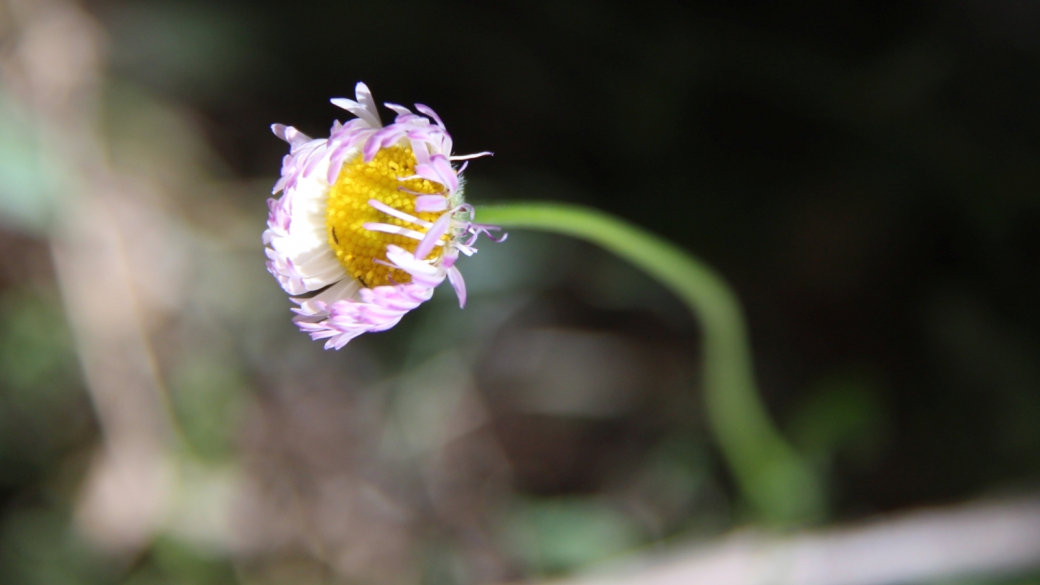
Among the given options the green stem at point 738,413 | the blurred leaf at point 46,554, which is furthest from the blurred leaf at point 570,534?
the blurred leaf at point 46,554

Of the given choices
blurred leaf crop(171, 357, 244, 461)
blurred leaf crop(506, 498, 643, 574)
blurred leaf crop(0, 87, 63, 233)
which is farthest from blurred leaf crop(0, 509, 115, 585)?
blurred leaf crop(506, 498, 643, 574)

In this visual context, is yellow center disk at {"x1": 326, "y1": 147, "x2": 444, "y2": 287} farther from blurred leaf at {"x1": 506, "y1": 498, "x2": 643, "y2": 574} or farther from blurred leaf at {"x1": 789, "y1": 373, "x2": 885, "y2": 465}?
blurred leaf at {"x1": 789, "y1": 373, "x2": 885, "y2": 465}

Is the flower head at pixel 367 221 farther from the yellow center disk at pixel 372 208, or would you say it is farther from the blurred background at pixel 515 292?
the blurred background at pixel 515 292

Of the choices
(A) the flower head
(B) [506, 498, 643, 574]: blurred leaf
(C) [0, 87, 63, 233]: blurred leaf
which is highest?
(C) [0, 87, 63, 233]: blurred leaf

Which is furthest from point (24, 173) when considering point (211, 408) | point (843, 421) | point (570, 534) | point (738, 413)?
point (843, 421)

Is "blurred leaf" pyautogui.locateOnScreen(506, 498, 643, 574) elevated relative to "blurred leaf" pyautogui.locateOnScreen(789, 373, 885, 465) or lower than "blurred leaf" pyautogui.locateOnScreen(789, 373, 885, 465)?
lower

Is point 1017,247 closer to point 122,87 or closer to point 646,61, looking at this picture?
point 646,61

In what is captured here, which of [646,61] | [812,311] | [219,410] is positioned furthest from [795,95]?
[219,410]
